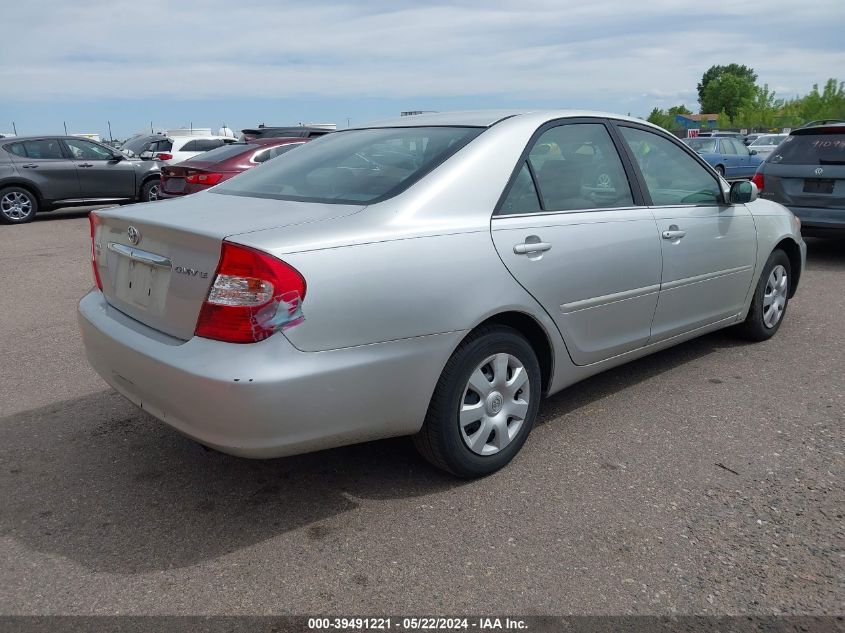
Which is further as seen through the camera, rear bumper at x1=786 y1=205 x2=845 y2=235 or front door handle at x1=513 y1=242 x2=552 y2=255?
rear bumper at x1=786 y1=205 x2=845 y2=235

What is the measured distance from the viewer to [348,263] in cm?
275

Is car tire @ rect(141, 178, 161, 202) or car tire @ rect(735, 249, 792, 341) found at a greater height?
car tire @ rect(735, 249, 792, 341)

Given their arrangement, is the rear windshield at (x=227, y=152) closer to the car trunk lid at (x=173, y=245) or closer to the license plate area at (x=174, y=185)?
the license plate area at (x=174, y=185)

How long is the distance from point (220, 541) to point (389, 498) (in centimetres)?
72

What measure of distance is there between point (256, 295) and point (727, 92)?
124 meters

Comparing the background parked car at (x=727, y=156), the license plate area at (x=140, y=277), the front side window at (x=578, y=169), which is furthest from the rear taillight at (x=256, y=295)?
the background parked car at (x=727, y=156)

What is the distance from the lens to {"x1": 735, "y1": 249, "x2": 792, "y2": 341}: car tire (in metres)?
5.20

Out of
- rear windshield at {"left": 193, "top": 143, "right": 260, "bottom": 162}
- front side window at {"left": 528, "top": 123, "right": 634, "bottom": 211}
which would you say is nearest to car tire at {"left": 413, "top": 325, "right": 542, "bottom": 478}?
front side window at {"left": 528, "top": 123, "right": 634, "bottom": 211}

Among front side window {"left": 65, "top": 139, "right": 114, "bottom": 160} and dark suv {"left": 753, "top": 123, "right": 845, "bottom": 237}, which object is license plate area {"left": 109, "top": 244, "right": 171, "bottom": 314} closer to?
dark suv {"left": 753, "top": 123, "right": 845, "bottom": 237}

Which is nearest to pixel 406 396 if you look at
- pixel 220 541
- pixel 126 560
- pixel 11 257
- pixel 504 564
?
pixel 504 564

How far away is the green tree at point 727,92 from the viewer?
11181 centimetres

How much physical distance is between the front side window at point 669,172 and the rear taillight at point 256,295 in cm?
239

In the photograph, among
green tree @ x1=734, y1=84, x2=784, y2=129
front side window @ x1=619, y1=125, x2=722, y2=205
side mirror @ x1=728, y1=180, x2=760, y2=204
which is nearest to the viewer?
front side window @ x1=619, y1=125, x2=722, y2=205

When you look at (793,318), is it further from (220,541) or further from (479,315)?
(220,541)
